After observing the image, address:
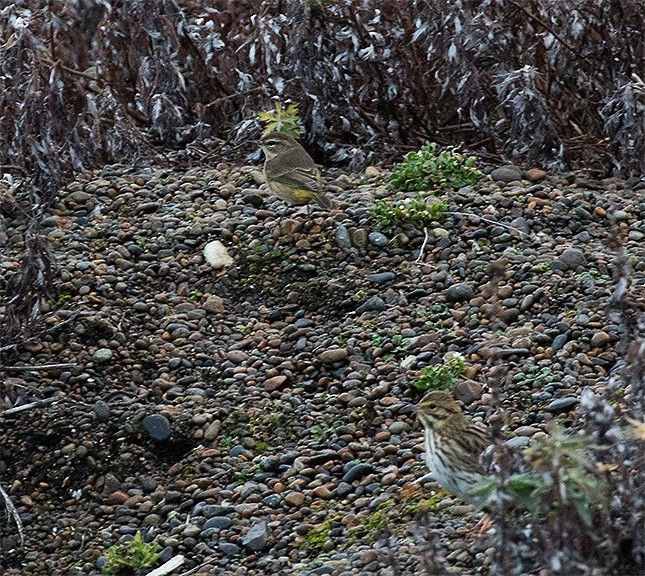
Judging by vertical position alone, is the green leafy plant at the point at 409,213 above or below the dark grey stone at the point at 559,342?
above

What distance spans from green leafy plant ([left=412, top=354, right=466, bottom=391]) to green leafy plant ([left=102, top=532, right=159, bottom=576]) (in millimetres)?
1364

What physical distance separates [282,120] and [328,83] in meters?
0.43

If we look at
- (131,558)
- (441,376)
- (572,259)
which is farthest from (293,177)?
(131,558)

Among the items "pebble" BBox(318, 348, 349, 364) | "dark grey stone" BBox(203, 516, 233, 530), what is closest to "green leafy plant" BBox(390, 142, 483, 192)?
"pebble" BBox(318, 348, 349, 364)

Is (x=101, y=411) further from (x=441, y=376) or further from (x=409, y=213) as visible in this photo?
(x=409, y=213)

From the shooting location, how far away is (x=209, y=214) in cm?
707

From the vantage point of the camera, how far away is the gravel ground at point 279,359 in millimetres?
5109

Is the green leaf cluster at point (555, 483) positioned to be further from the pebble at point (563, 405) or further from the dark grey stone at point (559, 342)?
the dark grey stone at point (559, 342)

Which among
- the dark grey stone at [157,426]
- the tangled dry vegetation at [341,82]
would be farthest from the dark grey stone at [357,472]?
the tangled dry vegetation at [341,82]

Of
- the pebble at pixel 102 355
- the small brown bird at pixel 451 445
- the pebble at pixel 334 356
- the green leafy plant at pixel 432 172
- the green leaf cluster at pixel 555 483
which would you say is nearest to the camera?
the green leaf cluster at pixel 555 483

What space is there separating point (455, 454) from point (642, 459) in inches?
38.0

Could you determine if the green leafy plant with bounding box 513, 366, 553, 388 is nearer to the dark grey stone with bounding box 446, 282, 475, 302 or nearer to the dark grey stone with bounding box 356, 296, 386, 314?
the dark grey stone with bounding box 446, 282, 475, 302

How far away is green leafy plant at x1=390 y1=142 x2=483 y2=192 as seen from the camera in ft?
23.0

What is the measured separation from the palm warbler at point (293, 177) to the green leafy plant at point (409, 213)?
0.32 metres
